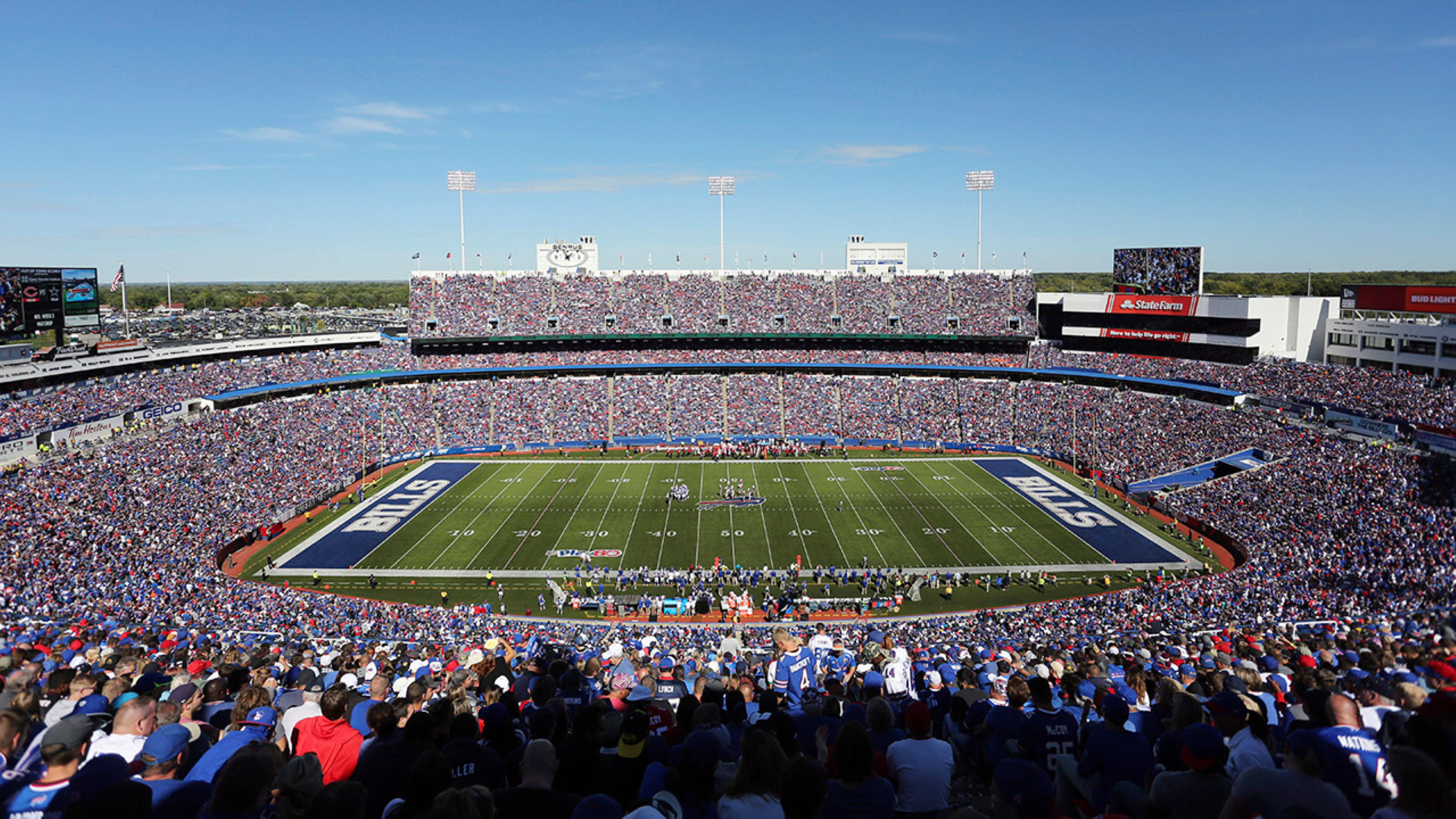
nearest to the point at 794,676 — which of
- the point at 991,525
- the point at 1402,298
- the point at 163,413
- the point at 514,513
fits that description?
the point at 991,525

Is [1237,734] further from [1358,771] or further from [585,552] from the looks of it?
[585,552]

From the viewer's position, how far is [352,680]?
35.7 feet

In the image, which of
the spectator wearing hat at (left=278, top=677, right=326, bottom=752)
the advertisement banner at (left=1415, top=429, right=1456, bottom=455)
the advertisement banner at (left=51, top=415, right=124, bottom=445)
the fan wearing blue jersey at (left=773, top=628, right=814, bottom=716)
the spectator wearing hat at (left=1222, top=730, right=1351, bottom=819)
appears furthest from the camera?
the advertisement banner at (left=51, top=415, right=124, bottom=445)

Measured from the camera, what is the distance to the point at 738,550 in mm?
33875

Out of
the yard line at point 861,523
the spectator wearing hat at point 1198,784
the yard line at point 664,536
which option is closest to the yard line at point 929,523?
the yard line at point 861,523

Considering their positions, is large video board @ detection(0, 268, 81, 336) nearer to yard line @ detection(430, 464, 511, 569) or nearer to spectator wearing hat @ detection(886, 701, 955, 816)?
yard line @ detection(430, 464, 511, 569)

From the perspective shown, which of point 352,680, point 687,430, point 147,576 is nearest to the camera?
point 352,680

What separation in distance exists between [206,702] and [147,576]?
2306cm

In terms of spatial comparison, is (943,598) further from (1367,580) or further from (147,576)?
(147,576)

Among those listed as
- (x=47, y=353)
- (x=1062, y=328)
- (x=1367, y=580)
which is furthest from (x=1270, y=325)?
(x=47, y=353)

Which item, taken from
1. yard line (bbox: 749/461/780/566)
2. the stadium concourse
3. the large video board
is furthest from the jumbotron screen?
the large video board

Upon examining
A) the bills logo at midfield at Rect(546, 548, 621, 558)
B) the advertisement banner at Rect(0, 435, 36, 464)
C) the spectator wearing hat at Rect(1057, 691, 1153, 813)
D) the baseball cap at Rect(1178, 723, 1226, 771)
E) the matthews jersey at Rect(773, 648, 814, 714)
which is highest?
the baseball cap at Rect(1178, 723, 1226, 771)

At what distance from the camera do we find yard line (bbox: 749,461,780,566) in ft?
112

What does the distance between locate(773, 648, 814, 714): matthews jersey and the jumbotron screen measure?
55.9 meters
